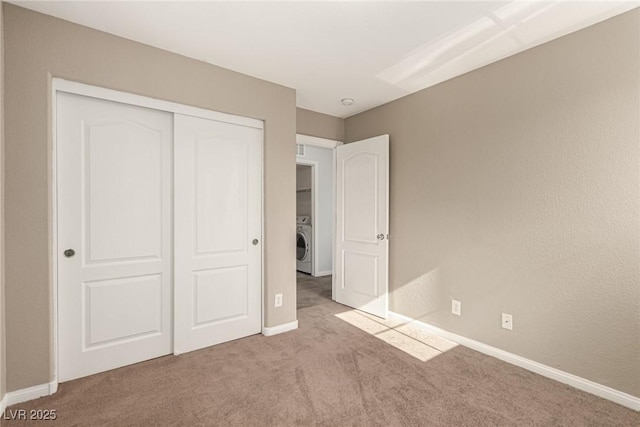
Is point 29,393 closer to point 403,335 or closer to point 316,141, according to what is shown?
point 403,335

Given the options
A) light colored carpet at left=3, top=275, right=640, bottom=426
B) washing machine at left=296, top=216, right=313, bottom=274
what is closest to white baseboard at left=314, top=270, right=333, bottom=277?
washing machine at left=296, top=216, right=313, bottom=274

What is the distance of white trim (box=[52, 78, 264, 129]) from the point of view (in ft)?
6.98

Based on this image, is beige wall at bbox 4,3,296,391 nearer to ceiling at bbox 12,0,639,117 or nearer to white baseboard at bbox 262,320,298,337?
ceiling at bbox 12,0,639,117

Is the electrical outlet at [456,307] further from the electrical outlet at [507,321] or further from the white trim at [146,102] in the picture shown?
the white trim at [146,102]

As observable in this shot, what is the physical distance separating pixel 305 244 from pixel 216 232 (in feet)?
10.8

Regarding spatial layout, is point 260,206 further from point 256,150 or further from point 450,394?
point 450,394

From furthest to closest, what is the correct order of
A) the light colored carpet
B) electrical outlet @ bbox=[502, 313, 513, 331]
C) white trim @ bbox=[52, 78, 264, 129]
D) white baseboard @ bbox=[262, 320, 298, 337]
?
1. white baseboard @ bbox=[262, 320, 298, 337]
2. electrical outlet @ bbox=[502, 313, 513, 331]
3. white trim @ bbox=[52, 78, 264, 129]
4. the light colored carpet

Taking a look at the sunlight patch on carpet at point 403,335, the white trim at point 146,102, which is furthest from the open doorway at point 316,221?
the white trim at point 146,102

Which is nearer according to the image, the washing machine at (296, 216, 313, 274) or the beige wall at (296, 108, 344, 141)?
the beige wall at (296, 108, 344, 141)

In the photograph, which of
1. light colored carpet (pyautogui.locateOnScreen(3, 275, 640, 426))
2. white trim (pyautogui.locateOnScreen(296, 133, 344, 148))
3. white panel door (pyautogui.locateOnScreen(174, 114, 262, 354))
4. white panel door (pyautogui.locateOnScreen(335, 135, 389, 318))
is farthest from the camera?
white trim (pyautogui.locateOnScreen(296, 133, 344, 148))

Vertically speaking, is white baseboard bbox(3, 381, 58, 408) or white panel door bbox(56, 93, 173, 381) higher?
white panel door bbox(56, 93, 173, 381)

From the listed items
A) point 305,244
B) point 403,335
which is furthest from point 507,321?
point 305,244

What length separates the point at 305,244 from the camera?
6.00 m

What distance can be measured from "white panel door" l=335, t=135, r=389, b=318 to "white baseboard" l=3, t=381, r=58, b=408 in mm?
2822
